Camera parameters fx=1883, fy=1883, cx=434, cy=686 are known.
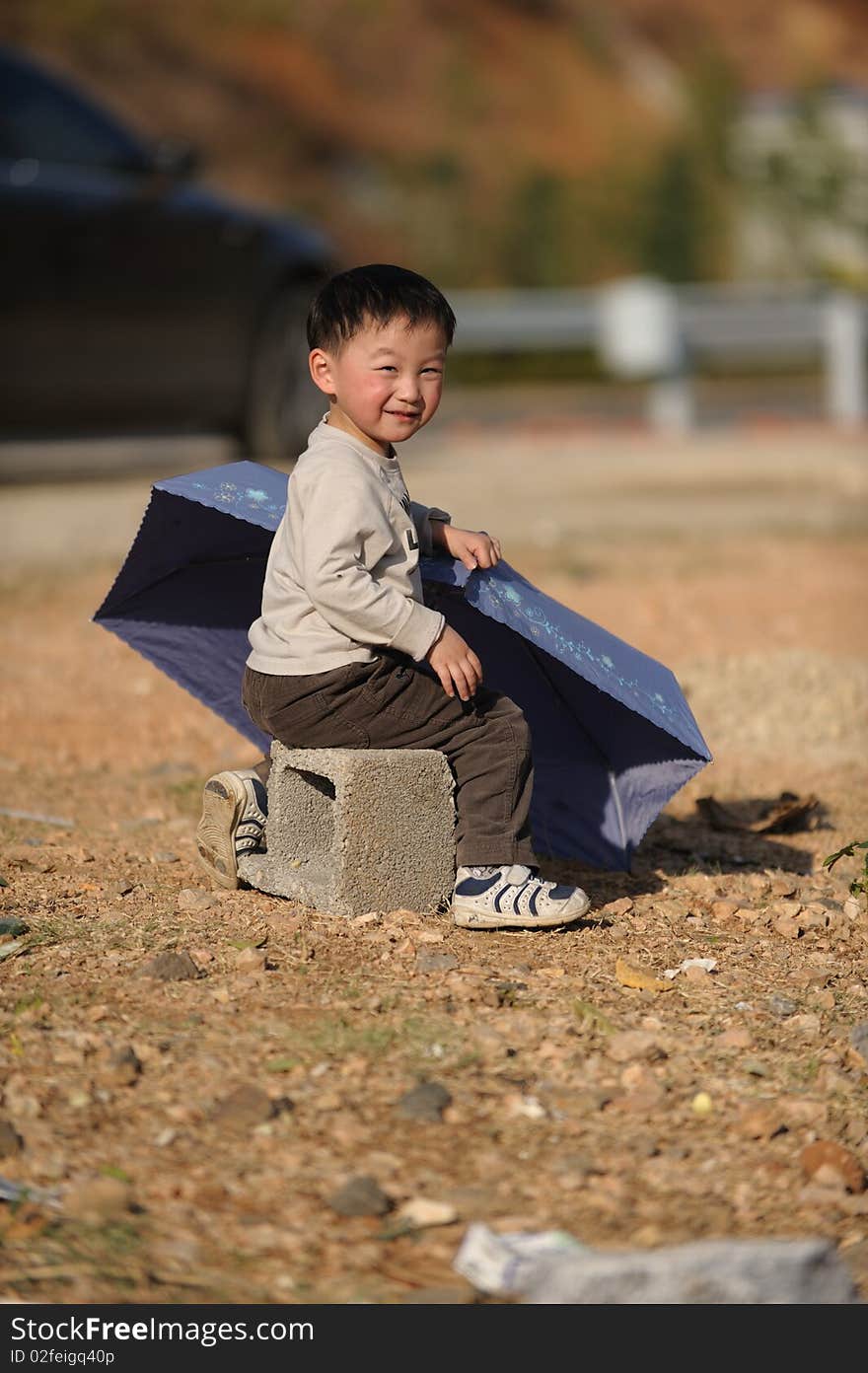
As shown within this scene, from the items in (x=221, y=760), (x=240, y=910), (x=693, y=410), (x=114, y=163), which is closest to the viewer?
(x=240, y=910)

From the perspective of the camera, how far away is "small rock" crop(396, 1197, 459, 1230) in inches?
101

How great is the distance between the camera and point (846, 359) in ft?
58.7

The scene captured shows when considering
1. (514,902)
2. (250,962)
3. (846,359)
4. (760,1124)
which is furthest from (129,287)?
(846,359)

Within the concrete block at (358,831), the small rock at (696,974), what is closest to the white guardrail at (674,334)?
the concrete block at (358,831)

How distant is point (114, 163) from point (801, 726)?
18.7 ft

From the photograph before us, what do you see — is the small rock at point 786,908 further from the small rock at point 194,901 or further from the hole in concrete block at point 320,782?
the small rock at point 194,901

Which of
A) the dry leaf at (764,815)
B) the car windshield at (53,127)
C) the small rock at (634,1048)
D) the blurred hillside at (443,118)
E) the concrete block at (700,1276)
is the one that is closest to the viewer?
the concrete block at (700,1276)

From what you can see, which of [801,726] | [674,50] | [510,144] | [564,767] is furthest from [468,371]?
[674,50]

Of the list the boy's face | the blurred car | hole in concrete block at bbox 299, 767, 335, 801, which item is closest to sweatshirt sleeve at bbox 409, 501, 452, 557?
the boy's face

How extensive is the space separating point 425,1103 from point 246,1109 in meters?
0.27

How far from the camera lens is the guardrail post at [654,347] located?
56.1ft

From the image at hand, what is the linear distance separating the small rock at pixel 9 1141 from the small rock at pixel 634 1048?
945 millimetres

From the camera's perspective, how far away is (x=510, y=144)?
4062 centimetres

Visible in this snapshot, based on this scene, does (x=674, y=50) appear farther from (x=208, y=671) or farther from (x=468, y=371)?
(x=208, y=671)
